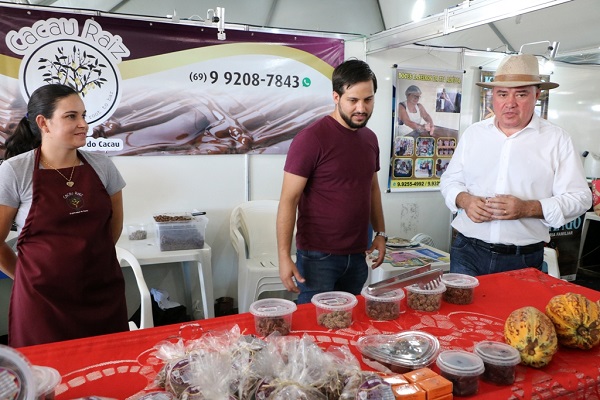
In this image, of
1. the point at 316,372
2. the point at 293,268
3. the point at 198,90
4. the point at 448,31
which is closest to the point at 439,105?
the point at 448,31

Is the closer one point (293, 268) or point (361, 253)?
point (293, 268)

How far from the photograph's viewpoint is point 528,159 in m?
2.00

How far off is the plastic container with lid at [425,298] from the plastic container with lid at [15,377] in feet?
3.56

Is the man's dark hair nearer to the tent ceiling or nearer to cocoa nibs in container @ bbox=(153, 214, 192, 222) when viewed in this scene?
the tent ceiling

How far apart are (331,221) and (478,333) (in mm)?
891

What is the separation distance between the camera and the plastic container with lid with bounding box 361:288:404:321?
1382 mm

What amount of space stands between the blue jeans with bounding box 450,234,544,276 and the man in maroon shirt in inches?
18.6

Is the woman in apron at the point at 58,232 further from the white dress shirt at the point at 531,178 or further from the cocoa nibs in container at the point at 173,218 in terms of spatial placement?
the white dress shirt at the point at 531,178

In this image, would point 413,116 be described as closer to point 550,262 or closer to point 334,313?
point 550,262

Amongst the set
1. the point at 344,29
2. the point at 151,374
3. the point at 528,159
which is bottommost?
the point at 151,374

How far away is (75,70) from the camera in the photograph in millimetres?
3084

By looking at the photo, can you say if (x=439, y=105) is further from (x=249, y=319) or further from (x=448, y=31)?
(x=249, y=319)

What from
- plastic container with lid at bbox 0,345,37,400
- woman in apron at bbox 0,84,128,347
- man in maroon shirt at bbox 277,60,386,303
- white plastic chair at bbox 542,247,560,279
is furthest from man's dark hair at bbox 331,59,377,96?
white plastic chair at bbox 542,247,560,279

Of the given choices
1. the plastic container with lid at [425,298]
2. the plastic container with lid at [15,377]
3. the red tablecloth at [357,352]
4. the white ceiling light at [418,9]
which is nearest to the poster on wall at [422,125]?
the white ceiling light at [418,9]
